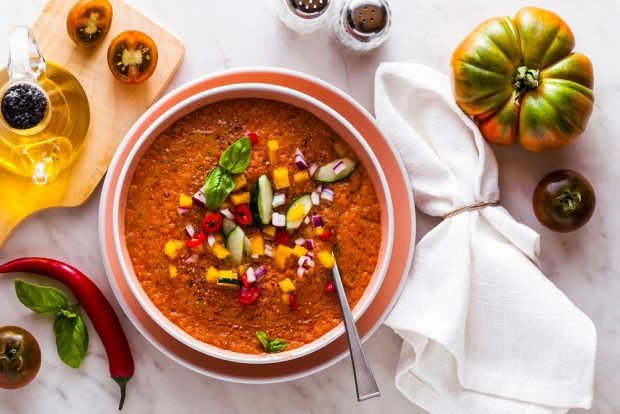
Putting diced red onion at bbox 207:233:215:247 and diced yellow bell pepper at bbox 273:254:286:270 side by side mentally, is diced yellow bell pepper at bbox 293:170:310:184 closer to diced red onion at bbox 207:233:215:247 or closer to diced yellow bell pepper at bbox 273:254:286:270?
diced yellow bell pepper at bbox 273:254:286:270

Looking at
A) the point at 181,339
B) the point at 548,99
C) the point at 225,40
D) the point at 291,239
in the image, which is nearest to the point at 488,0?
the point at 548,99

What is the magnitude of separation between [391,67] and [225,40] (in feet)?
2.68

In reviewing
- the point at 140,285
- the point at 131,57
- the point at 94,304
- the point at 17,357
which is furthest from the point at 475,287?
the point at 17,357

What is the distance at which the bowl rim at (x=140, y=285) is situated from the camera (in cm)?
318

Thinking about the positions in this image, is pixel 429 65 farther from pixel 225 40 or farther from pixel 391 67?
pixel 225 40

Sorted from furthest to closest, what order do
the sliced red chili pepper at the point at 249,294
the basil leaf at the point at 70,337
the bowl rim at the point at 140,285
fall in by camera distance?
the basil leaf at the point at 70,337 → the sliced red chili pepper at the point at 249,294 → the bowl rim at the point at 140,285

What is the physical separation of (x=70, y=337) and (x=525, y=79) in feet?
8.00

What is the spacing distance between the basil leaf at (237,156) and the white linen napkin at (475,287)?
691 millimetres

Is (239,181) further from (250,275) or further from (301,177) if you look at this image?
(250,275)

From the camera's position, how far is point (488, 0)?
3666mm

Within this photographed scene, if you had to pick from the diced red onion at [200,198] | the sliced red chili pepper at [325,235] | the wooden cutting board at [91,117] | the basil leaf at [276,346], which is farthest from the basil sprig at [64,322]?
the sliced red chili pepper at [325,235]

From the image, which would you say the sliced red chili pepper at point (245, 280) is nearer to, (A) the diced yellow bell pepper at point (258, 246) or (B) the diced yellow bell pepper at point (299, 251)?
(A) the diced yellow bell pepper at point (258, 246)

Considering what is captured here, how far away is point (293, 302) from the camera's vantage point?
3.31 m

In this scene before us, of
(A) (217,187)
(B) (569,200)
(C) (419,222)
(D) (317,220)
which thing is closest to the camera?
(A) (217,187)
